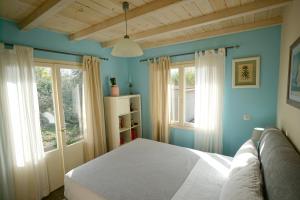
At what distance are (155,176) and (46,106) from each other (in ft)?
6.52

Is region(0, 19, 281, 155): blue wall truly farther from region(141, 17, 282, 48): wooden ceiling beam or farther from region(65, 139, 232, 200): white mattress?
region(65, 139, 232, 200): white mattress

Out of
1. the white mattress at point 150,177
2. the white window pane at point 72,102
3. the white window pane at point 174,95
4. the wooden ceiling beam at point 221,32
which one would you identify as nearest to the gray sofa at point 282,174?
the white mattress at point 150,177

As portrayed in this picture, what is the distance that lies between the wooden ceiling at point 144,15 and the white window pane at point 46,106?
2.14 feet

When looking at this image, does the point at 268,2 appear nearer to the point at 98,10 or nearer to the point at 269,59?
the point at 269,59

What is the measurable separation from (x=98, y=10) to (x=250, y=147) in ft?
7.90

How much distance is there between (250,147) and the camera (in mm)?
1724

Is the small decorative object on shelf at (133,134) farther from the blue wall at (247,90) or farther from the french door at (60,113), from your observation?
the blue wall at (247,90)

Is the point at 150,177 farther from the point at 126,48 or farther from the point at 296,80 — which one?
the point at 296,80

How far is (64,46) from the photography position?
2.59 m

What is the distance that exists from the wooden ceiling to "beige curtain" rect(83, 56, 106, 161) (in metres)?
0.59

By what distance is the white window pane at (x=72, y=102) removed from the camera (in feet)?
8.72

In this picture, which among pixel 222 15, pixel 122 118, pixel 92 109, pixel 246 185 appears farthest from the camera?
pixel 122 118

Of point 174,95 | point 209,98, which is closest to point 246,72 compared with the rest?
point 209,98

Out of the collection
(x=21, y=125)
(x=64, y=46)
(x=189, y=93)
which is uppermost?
(x=64, y=46)
